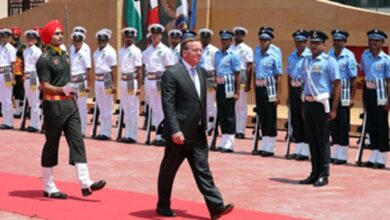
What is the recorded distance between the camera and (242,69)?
17.8 m

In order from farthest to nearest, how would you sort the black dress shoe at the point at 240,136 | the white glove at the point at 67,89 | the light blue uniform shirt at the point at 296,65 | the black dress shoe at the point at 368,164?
the black dress shoe at the point at 240,136 < the light blue uniform shirt at the point at 296,65 < the black dress shoe at the point at 368,164 < the white glove at the point at 67,89

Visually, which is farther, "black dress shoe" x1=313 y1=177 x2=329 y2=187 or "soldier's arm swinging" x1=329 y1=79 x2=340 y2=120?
"soldier's arm swinging" x1=329 y1=79 x2=340 y2=120

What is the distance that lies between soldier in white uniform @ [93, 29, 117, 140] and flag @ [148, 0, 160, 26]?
5.95 m

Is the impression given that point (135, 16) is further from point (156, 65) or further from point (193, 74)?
point (193, 74)

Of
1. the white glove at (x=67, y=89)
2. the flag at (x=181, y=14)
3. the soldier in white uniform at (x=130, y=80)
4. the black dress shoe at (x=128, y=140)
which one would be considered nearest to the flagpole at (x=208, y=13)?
the flag at (x=181, y=14)

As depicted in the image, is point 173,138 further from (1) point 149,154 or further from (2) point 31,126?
(2) point 31,126

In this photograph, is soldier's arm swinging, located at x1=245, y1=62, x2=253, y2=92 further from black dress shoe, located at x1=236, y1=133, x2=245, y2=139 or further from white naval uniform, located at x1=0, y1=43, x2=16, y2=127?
white naval uniform, located at x1=0, y1=43, x2=16, y2=127

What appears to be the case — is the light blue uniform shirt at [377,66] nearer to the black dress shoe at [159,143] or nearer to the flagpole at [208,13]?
the black dress shoe at [159,143]

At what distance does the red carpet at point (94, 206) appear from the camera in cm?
1011

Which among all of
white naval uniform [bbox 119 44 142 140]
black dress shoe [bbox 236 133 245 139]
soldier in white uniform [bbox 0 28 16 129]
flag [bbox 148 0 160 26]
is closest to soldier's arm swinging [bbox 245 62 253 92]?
black dress shoe [bbox 236 133 245 139]

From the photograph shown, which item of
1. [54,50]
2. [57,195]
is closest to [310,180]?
[57,195]

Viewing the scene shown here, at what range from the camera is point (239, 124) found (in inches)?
730

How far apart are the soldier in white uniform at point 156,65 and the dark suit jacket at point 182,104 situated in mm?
7178

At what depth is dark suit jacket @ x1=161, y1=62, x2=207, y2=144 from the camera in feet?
32.1
